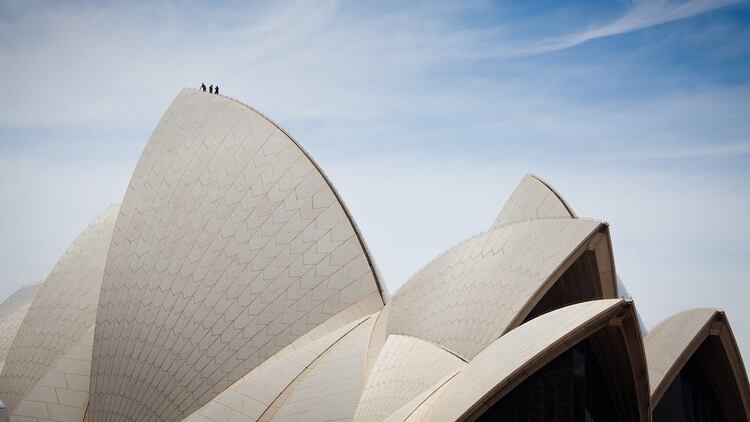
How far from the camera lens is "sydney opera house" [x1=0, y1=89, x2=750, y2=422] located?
15930mm

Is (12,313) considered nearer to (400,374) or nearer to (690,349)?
(400,374)

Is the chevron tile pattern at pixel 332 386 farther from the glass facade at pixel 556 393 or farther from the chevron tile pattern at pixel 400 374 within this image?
the glass facade at pixel 556 393

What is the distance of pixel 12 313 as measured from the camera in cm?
3497

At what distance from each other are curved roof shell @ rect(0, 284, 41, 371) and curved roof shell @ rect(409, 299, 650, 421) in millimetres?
20369

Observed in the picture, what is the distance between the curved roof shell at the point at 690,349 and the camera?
868 inches

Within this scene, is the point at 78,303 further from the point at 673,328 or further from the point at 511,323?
the point at 673,328

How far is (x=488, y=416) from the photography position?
14.6 metres

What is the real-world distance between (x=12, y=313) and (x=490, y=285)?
22813mm

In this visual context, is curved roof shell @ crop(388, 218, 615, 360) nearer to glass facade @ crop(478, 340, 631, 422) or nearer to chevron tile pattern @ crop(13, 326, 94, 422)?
glass facade @ crop(478, 340, 631, 422)

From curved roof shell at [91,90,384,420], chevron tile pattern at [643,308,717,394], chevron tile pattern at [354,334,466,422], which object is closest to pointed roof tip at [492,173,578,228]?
chevron tile pattern at [643,308,717,394]

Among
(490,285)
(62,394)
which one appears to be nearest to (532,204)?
(490,285)

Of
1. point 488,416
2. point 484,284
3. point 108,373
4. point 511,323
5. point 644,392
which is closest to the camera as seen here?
point 488,416

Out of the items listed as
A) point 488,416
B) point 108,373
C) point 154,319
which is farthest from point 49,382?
point 488,416

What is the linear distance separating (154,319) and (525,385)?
11677mm
